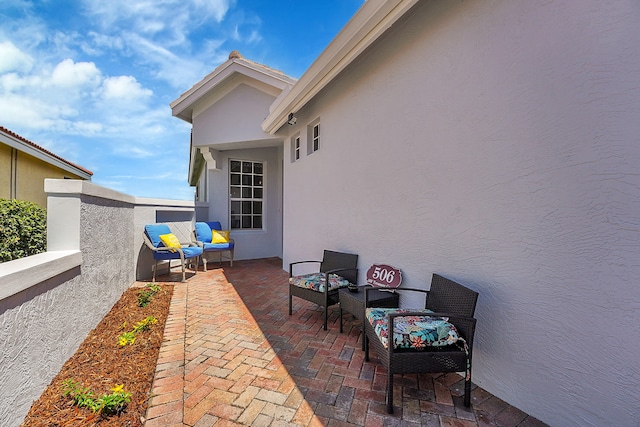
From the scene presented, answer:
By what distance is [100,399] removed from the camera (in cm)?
183

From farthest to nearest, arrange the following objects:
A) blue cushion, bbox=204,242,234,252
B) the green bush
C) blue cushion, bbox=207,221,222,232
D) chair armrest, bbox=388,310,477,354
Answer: blue cushion, bbox=207,221,222,232 < blue cushion, bbox=204,242,234,252 < the green bush < chair armrest, bbox=388,310,477,354

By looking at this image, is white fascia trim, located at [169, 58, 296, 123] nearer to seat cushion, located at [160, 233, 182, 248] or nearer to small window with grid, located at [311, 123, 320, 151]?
small window with grid, located at [311, 123, 320, 151]

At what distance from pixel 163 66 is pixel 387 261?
659 cm

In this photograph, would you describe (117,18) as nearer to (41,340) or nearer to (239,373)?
(41,340)

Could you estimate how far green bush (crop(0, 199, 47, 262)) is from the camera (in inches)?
89.2

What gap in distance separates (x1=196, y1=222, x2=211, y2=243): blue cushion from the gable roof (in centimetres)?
312

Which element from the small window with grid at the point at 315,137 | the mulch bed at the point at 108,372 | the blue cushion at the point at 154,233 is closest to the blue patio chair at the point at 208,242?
the blue cushion at the point at 154,233

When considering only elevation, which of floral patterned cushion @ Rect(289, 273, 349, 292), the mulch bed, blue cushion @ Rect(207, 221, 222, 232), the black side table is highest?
blue cushion @ Rect(207, 221, 222, 232)

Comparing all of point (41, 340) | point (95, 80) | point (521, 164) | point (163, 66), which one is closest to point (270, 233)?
point (163, 66)

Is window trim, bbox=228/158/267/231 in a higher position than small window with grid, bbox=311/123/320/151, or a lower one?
lower

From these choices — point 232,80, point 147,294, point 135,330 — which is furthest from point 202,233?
point 232,80

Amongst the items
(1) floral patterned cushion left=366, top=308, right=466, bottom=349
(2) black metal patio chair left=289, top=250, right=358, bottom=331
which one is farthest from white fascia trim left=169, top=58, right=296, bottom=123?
(1) floral patterned cushion left=366, top=308, right=466, bottom=349

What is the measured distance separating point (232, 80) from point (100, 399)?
23.3 ft

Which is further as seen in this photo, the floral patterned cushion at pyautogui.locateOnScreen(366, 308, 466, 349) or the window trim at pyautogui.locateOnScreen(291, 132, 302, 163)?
the window trim at pyautogui.locateOnScreen(291, 132, 302, 163)
